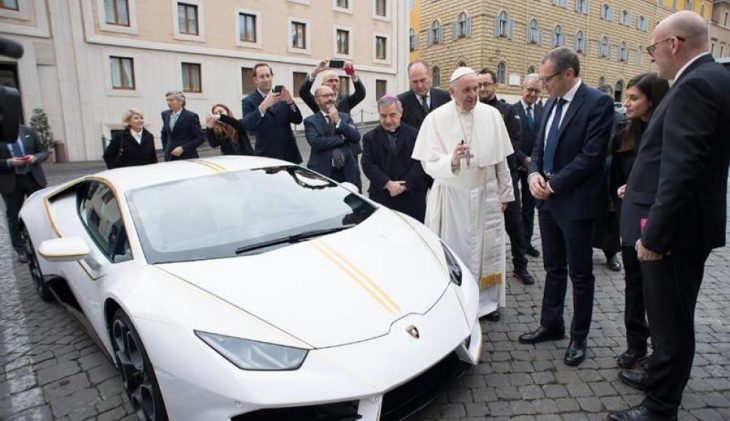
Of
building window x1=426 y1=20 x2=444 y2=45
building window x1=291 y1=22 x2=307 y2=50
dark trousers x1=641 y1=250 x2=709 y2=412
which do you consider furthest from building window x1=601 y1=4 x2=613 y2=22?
dark trousers x1=641 y1=250 x2=709 y2=412

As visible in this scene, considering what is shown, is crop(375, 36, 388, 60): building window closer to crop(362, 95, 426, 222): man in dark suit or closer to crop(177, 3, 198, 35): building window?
crop(177, 3, 198, 35): building window

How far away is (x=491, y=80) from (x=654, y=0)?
6394cm

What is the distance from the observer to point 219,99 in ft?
82.5

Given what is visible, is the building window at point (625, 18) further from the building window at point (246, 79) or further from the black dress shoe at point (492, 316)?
the black dress shoe at point (492, 316)

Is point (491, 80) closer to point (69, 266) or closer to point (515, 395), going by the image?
point (515, 395)

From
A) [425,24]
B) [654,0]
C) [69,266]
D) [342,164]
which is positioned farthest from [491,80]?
[654,0]

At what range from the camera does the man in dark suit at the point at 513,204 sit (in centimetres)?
449

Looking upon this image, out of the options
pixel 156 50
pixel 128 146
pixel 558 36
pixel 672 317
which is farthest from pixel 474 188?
pixel 558 36

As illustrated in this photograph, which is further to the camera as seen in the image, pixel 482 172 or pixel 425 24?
pixel 425 24

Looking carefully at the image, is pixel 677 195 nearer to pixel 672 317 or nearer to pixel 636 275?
pixel 672 317

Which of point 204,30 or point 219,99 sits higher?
point 204,30

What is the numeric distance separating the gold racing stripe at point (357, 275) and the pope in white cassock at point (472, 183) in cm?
130

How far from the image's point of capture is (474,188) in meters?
3.70

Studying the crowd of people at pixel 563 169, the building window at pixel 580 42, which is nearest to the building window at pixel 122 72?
the crowd of people at pixel 563 169
